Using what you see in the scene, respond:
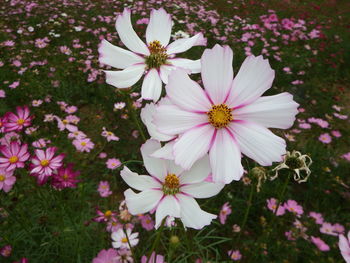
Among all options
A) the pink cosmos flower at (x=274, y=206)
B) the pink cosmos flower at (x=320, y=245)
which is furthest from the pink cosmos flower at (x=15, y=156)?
the pink cosmos flower at (x=320, y=245)

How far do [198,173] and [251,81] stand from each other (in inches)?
7.2

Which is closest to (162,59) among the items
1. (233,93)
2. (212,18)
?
(233,93)

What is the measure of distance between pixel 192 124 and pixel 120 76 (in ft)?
0.65

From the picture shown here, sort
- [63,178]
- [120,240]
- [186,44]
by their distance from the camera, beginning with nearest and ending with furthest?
1. [186,44]
2. [63,178]
3. [120,240]

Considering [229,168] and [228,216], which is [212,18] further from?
[229,168]

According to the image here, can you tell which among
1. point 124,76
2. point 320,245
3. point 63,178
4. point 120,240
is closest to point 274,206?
point 320,245

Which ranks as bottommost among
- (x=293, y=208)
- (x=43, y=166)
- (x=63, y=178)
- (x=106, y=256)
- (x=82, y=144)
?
(x=293, y=208)

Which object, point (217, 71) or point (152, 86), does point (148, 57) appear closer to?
point (152, 86)

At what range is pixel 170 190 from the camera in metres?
0.53

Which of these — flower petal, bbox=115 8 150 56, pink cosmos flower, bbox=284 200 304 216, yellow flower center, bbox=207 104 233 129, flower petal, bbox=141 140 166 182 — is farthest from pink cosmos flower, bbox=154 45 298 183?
pink cosmos flower, bbox=284 200 304 216

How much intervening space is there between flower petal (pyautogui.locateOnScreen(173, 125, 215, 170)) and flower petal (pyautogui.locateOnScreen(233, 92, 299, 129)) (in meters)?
0.07

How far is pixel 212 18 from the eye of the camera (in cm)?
398

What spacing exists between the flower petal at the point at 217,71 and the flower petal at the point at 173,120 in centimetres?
5

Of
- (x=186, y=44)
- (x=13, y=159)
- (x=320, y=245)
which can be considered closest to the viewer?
(x=186, y=44)
